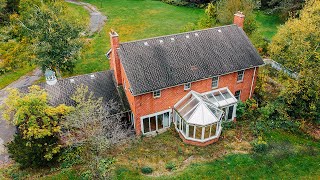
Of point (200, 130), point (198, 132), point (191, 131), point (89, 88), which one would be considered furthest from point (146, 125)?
point (89, 88)

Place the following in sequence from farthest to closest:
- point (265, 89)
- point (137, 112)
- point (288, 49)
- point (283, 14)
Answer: point (283, 14), point (265, 89), point (288, 49), point (137, 112)

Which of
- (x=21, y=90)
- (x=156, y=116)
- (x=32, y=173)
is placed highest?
(x=21, y=90)

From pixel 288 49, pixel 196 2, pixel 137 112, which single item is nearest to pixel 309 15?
pixel 288 49

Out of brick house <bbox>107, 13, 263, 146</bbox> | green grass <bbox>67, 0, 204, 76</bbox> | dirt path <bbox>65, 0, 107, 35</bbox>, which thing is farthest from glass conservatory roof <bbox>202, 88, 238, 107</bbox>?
dirt path <bbox>65, 0, 107, 35</bbox>

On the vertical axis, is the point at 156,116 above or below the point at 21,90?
below

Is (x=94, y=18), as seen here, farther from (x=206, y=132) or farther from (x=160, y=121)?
(x=206, y=132)

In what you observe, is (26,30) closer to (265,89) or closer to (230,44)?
(230,44)

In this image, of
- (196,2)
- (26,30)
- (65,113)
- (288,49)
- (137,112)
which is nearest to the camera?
(65,113)

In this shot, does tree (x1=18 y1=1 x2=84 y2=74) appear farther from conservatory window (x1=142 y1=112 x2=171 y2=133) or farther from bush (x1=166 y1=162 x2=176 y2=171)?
bush (x1=166 y1=162 x2=176 y2=171)
